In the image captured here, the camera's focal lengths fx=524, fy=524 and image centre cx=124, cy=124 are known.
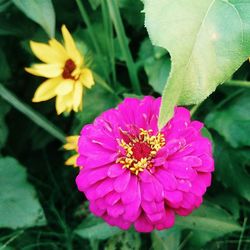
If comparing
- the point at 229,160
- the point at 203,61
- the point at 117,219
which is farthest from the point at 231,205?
the point at 203,61

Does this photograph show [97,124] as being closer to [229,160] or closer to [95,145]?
[95,145]

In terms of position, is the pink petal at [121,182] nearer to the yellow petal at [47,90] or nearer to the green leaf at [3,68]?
the yellow petal at [47,90]

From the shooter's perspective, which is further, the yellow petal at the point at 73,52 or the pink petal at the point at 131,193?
the yellow petal at the point at 73,52

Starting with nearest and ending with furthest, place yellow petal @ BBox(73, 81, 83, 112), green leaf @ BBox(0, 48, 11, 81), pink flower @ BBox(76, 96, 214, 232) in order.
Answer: pink flower @ BBox(76, 96, 214, 232), yellow petal @ BBox(73, 81, 83, 112), green leaf @ BBox(0, 48, 11, 81)

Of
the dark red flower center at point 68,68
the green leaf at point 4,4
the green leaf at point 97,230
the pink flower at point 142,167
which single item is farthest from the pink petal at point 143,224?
the green leaf at point 4,4

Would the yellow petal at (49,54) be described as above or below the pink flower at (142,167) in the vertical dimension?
above

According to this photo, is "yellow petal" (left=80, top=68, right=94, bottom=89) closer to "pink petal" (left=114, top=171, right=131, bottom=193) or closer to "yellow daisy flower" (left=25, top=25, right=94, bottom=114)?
"yellow daisy flower" (left=25, top=25, right=94, bottom=114)

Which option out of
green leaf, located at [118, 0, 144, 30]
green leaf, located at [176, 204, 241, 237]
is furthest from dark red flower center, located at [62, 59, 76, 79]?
green leaf, located at [176, 204, 241, 237]
